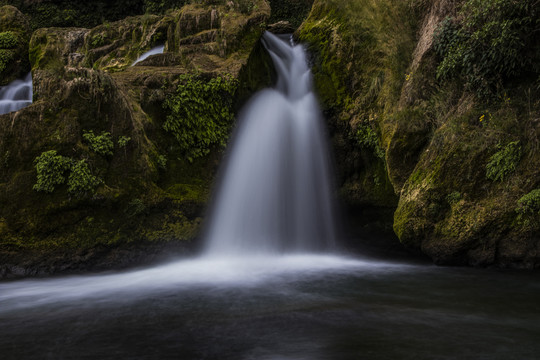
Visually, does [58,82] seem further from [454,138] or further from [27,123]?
[454,138]

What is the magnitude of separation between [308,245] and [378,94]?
12.7 feet

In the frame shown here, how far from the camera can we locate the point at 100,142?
25.5ft

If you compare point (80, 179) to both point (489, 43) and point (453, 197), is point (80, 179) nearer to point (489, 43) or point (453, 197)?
point (453, 197)

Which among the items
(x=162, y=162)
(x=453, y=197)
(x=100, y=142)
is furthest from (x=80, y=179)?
(x=453, y=197)

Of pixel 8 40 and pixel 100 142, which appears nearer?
pixel 100 142

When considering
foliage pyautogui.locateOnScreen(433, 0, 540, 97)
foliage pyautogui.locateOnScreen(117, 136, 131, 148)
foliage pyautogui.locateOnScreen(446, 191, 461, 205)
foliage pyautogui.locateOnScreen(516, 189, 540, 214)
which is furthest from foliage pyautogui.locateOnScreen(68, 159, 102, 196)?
foliage pyautogui.locateOnScreen(516, 189, 540, 214)

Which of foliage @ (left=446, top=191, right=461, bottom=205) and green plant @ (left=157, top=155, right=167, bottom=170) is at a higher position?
green plant @ (left=157, top=155, right=167, bottom=170)

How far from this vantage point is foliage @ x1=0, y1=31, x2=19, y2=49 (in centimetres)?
1512

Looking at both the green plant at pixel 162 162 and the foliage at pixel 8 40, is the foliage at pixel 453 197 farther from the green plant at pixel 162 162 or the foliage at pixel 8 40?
the foliage at pixel 8 40

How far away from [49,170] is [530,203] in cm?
827

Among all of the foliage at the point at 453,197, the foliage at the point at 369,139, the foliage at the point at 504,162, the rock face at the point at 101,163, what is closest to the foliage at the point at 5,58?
the rock face at the point at 101,163

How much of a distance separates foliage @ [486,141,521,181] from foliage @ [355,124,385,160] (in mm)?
2515

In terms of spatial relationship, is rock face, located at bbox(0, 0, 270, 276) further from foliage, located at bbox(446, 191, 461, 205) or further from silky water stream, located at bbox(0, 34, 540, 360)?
foliage, located at bbox(446, 191, 461, 205)

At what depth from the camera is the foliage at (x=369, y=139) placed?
898 centimetres
